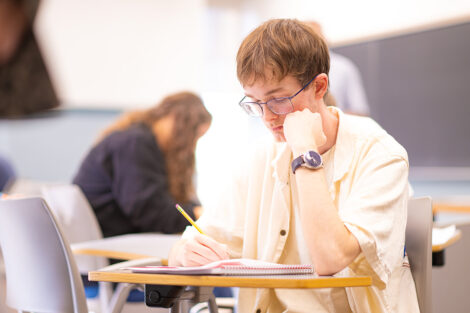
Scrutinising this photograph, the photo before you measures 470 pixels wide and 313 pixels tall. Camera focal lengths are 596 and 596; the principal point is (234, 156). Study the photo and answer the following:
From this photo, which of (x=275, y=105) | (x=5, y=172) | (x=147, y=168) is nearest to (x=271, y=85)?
(x=275, y=105)

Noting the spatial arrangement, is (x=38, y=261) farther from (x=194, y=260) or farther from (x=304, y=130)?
(x=304, y=130)

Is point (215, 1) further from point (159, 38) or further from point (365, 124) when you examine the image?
point (365, 124)

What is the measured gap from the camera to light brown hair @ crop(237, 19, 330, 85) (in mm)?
1438

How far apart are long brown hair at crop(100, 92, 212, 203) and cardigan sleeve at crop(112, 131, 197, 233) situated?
116 mm

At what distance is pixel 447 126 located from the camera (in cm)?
461

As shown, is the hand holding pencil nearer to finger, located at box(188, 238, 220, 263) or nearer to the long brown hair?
finger, located at box(188, 238, 220, 263)

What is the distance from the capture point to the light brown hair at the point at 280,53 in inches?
56.6

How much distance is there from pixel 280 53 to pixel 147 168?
5.98 ft

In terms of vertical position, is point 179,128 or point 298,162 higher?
point 298,162

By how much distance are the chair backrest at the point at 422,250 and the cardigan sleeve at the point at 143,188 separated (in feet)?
5.26

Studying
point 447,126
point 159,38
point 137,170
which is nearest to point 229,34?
point 159,38

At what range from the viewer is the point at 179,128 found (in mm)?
3270

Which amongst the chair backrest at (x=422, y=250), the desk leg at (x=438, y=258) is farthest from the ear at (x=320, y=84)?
the desk leg at (x=438, y=258)

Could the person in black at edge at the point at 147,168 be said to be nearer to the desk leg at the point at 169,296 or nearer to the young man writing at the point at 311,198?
the young man writing at the point at 311,198
